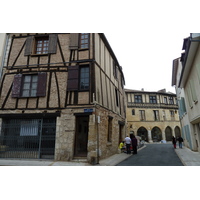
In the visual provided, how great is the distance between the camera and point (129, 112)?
2403cm

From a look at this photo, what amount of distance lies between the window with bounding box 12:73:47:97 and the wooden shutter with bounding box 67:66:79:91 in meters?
1.32

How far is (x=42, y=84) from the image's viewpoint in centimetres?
765

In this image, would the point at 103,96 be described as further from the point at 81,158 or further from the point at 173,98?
the point at 173,98

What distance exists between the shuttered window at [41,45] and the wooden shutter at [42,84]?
1.39 m

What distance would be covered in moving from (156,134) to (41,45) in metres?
21.8

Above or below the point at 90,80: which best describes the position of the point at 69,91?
below

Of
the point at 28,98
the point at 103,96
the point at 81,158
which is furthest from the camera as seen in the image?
the point at 103,96

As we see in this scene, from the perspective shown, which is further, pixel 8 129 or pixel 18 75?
pixel 18 75

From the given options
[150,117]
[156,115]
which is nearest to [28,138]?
[150,117]

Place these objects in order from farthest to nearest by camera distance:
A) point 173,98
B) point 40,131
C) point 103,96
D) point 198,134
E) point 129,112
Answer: point 173,98, point 129,112, point 198,134, point 103,96, point 40,131

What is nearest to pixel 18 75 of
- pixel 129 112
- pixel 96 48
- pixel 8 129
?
pixel 8 129

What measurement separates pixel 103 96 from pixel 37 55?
4326 millimetres

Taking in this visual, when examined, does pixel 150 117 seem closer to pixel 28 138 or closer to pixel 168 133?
pixel 168 133

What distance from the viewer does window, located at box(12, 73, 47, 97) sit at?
761 centimetres
